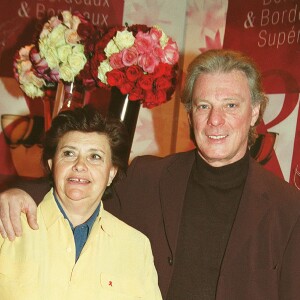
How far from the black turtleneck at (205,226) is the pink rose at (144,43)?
481mm

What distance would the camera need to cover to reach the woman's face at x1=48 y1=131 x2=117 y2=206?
192 cm

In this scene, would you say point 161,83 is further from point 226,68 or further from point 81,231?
point 81,231

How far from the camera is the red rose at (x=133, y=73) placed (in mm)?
2209

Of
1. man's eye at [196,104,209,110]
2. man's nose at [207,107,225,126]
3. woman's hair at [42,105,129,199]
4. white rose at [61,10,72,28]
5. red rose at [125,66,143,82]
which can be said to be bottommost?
woman's hair at [42,105,129,199]

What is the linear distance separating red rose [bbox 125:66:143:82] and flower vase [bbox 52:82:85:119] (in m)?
0.25

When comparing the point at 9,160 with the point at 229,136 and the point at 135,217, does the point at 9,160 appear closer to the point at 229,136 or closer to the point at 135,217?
the point at 135,217

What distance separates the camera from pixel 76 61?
2.25m

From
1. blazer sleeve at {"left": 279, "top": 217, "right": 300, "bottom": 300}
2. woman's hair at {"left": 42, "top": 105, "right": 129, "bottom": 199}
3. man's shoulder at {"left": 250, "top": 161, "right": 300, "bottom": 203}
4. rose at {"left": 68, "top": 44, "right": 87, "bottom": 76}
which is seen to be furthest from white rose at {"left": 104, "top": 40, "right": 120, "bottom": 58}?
blazer sleeve at {"left": 279, "top": 217, "right": 300, "bottom": 300}

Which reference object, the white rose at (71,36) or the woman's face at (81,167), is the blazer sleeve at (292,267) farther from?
the white rose at (71,36)

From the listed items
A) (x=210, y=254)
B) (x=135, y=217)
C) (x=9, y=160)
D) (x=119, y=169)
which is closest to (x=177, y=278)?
(x=210, y=254)

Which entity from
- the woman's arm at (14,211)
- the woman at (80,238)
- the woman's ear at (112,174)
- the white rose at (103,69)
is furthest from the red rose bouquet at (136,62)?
the woman's arm at (14,211)

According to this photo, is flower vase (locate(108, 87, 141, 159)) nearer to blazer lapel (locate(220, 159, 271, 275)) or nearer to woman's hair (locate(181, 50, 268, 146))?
woman's hair (locate(181, 50, 268, 146))

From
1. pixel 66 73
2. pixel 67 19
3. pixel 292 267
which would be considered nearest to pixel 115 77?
pixel 66 73

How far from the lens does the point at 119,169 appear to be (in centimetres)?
214
